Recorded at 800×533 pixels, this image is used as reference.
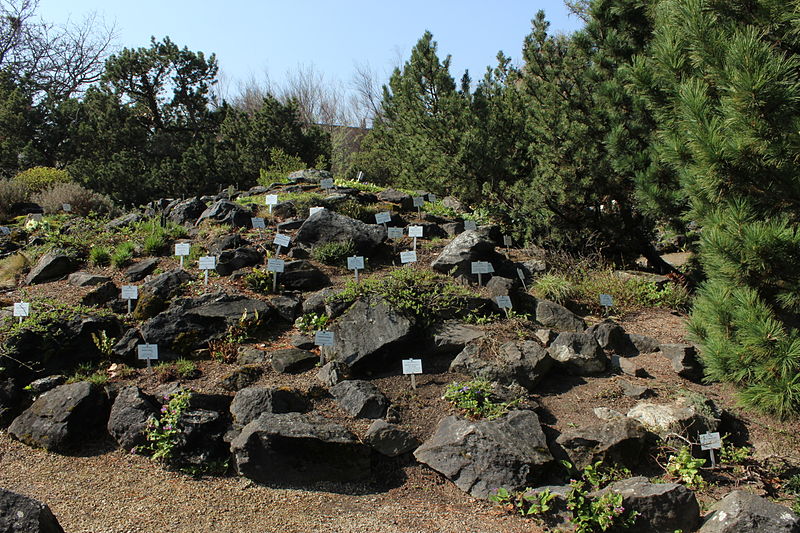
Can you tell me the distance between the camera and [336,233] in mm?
8289

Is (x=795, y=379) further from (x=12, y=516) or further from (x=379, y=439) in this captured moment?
(x=12, y=516)

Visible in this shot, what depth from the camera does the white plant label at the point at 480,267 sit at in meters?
7.25

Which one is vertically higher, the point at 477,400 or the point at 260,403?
the point at 260,403

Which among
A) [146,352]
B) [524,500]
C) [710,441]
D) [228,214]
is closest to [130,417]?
[146,352]

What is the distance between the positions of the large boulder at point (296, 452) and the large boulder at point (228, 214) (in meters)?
5.20

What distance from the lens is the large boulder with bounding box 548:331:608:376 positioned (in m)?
5.92

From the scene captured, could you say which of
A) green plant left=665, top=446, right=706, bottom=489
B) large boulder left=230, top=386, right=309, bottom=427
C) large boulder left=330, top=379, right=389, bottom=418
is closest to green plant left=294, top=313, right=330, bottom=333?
large boulder left=330, top=379, right=389, bottom=418

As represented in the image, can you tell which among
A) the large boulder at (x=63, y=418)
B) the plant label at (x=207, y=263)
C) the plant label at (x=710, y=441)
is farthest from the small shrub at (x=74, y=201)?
the plant label at (x=710, y=441)

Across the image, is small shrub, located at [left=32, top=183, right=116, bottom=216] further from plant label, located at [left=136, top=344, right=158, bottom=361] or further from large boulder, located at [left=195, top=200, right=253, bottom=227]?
plant label, located at [left=136, top=344, right=158, bottom=361]

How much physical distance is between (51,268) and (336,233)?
154 inches

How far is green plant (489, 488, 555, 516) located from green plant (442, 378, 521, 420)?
0.74 metres

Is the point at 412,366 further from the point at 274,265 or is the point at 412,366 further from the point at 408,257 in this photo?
the point at 274,265

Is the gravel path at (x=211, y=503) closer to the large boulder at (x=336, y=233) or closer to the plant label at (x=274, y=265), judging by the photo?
the plant label at (x=274, y=265)

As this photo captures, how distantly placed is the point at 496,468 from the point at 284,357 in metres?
2.44
